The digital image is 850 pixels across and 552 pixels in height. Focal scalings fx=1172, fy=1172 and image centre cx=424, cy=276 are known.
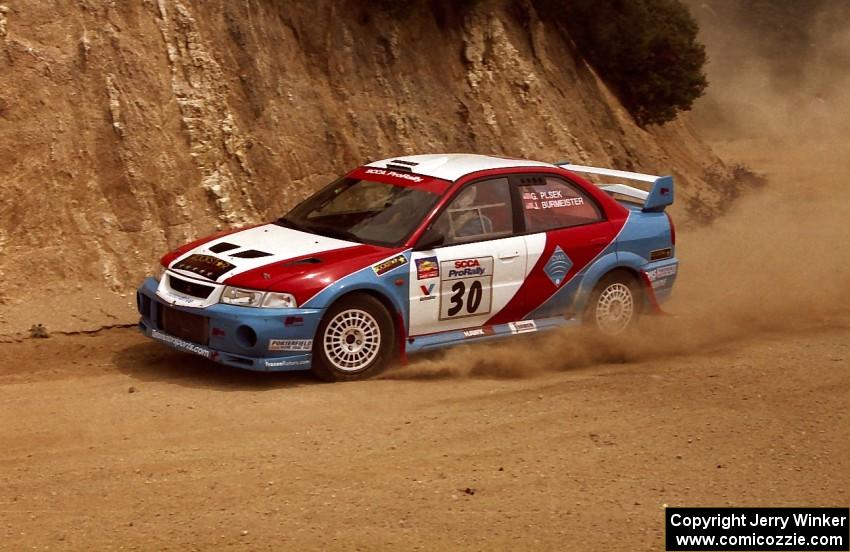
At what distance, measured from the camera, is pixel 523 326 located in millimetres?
9656

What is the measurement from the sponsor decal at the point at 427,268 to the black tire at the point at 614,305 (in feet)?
5.33

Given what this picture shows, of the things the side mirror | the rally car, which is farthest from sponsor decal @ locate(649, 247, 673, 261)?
the side mirror

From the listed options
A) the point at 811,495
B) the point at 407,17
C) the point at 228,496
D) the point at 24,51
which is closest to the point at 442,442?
the point at 228,496

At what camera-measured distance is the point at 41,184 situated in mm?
11117

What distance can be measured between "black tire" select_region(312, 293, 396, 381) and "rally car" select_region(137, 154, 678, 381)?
11mm

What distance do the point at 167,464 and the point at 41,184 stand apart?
16.5 ft

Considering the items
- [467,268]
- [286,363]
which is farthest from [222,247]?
[467,268]

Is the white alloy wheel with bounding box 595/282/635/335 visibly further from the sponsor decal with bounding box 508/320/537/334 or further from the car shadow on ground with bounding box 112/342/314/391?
the car shadow on ground with bounding box 112/342/314/391

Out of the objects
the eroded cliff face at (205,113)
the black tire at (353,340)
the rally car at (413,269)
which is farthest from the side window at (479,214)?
the eroded cliff face at (205,113)

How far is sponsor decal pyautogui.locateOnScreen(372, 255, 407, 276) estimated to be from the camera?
8.78 metres

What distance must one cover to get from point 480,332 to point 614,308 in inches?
57.7

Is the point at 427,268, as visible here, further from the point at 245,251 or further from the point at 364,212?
→ the point at 245,251

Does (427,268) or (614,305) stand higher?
(427,268)

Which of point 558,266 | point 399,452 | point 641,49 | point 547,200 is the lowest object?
point 399,452
